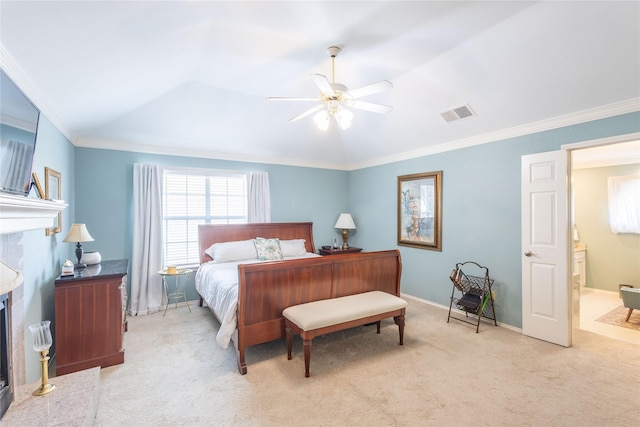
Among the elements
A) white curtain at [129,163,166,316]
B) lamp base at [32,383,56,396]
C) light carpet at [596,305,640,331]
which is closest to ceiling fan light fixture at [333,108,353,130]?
lamp base at [32,383,56,396]

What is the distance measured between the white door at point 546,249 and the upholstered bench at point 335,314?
1647 mm

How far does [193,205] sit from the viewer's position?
4840 millimetres

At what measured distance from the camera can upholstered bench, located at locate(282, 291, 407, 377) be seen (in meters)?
2.65

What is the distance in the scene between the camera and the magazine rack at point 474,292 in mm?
3691

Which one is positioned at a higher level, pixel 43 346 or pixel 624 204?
pixel 624 204

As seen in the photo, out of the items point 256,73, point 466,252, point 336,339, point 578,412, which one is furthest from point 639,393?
point 256,73

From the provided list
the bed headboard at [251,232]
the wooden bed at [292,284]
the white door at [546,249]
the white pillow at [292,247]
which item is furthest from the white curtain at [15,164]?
the white door at [546,249]

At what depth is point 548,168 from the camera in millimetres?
3320

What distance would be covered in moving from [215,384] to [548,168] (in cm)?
413

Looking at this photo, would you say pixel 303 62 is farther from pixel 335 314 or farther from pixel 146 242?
pixel 146 242

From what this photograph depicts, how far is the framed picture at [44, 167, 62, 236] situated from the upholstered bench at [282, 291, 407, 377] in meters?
2.45

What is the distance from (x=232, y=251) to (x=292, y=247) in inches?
41.6

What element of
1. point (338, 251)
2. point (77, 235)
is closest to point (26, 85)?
point (77, 235)

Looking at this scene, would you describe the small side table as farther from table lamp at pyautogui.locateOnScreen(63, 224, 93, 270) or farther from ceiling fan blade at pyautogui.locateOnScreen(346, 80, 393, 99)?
ceiling fan blade at pyautogui.locateOnScreen(346, 80, 393, 99)
